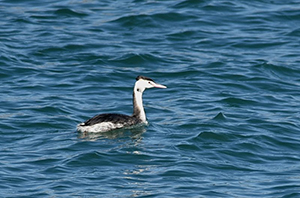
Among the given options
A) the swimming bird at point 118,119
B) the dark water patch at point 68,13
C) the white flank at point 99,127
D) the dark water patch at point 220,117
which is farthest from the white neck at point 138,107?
the dark water patch at point 68,13

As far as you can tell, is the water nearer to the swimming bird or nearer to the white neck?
the swimming bird

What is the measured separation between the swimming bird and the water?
198mm

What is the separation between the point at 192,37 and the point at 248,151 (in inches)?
364

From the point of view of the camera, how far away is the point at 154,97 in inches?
743

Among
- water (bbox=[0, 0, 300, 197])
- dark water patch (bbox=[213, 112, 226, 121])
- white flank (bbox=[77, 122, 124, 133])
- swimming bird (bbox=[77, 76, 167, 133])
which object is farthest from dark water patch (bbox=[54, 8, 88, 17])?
white flank (bbox=[77, 122, 124, 133])

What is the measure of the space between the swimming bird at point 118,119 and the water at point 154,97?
7.8 inches

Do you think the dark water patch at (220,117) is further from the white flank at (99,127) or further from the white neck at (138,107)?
the white flank at (99,127)

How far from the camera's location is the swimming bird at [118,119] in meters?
15.1

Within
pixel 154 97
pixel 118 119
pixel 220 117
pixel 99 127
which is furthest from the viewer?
pixel 154 97

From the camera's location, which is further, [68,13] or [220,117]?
[68,13]

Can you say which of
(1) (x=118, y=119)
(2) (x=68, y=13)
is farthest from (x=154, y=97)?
(2) (x=68, y=13)

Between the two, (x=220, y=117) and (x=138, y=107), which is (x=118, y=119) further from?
(x=220, y=117)

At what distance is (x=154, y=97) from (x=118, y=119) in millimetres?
3416

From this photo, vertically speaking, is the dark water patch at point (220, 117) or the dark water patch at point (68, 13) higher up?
the dark water patch at point (68, 13)
